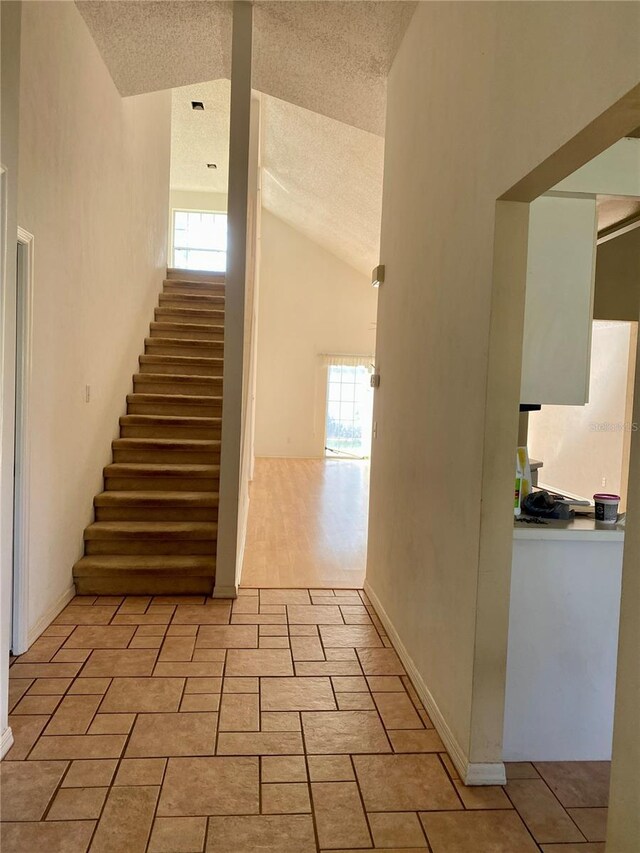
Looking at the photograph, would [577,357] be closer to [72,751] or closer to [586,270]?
[586,270]

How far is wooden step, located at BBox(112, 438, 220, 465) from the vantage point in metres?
4.62

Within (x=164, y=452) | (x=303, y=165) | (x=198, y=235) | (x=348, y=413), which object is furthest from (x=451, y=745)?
(x=198, y=235)

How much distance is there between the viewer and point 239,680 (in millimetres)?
2672

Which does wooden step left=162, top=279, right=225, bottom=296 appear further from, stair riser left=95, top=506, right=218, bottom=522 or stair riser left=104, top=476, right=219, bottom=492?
stair riser left=95, top=506, right=218, bottom=522

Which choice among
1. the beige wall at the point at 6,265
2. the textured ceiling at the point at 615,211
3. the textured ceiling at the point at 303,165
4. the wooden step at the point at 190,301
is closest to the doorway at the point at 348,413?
the textured ceiling at the point at 303,165

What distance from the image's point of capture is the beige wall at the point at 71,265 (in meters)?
2.91

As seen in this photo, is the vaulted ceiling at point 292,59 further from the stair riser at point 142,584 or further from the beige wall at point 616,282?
the stair riser at point 142,584

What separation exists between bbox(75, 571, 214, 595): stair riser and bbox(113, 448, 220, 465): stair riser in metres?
1.12

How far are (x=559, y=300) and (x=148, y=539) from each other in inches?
117

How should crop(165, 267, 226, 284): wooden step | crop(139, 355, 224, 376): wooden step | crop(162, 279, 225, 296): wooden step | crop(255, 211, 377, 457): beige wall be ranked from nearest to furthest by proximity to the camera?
crop(139, 355, 224, 376): wooden step < crop(162, 279, 225, 296): wooden step < crop(165, 267, 226, 284): wooden step < crop(255, 211, 377, 457): beige wall

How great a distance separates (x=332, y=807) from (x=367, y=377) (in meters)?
9.95

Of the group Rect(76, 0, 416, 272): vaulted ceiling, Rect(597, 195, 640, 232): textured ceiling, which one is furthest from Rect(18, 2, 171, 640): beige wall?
Rect(597, 195, 640, 232): textured ceiling

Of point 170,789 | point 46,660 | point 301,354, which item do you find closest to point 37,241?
point 46,660

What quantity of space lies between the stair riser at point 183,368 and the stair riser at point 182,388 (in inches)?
9.8
